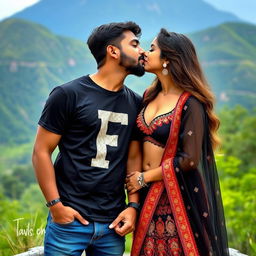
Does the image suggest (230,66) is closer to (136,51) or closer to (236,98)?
(236,98)

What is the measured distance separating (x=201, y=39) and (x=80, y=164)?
9670 cm

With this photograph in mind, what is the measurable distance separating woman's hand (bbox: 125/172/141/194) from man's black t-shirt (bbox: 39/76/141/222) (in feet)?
0.27

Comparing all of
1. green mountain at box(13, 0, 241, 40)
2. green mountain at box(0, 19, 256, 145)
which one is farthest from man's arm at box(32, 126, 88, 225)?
green mountain at box(13, 0, 241, 40)

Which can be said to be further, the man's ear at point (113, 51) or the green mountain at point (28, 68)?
the green mountain at point (28, 68)

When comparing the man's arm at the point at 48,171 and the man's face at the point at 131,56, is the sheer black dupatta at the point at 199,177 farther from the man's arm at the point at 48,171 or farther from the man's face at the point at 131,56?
the man's arm at the point at 48,171

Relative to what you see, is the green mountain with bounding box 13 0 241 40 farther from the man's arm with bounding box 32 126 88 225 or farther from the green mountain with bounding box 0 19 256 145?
the man's arm with bounding box 32 126 88 225

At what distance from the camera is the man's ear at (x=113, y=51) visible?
2822mm

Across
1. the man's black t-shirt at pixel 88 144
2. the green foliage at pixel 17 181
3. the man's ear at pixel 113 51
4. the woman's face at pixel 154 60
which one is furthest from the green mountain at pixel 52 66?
the man's black t-shirt at pixel 88 144

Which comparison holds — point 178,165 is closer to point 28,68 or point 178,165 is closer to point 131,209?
point 131,209

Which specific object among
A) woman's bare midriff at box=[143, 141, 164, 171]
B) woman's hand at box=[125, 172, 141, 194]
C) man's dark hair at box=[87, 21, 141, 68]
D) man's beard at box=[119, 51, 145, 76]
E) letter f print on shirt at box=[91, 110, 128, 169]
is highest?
man's dark hair at box=[87, 21, 141, 68]

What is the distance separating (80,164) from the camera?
2672 mm

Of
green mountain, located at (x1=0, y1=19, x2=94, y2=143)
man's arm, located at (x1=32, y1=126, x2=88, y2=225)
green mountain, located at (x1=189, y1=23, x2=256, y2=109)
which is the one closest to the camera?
man's arm, located at (x1=32, y1=126, x2=88, y2=225)

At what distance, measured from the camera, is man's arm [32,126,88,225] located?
8.61 ft

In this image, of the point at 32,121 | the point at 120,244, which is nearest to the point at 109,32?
the point at 120,244
